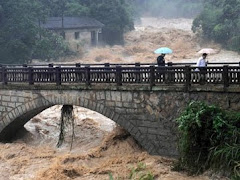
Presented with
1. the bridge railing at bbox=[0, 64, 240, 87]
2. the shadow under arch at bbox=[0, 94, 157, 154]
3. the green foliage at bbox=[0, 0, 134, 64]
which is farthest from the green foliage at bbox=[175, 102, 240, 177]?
the green foliage at bbox=[0, 0, 134, 64]

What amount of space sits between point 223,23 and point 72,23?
52.5 feet

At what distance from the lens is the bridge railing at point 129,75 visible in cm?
1230

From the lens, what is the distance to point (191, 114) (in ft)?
38.3

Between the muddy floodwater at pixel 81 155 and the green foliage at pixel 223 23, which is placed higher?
the green foliage at pixel 223 23

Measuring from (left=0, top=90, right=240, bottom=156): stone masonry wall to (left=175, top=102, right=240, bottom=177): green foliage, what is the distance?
70 centimetres

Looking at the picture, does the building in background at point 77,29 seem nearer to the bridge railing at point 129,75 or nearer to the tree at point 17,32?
the tree at point 17,32

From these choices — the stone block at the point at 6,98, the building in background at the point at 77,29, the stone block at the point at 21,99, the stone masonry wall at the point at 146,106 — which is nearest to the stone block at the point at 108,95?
the stone masonry wall at the point at 146,106

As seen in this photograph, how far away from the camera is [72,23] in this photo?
1721 inches

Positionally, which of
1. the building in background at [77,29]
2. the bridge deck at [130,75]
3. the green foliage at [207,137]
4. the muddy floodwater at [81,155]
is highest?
the building in background at [77,29]

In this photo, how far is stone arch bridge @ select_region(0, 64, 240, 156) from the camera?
12.4m

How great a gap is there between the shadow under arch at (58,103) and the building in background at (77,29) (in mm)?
25182

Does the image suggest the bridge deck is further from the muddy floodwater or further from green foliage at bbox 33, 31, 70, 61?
green foliage at bbox 33, 31, 70, 61

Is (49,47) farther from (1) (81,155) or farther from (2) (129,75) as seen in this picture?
(2) (129,75)

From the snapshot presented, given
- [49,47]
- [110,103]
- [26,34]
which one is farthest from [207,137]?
[49,47]
